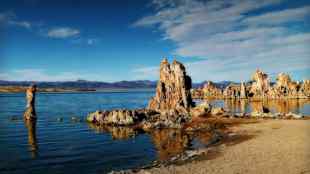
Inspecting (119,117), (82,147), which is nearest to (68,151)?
(82,147)

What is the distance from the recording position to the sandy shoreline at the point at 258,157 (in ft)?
88.7

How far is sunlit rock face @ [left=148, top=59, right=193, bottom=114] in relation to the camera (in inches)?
3258

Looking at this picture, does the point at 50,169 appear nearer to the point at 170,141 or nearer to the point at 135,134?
the point at 170,141

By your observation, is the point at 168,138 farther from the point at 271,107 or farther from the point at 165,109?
the point at 271,107

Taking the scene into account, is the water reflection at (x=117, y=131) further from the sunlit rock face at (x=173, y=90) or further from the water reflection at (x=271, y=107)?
the water reflection at (x=271, y=107)

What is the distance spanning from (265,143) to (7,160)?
3225 centimetres

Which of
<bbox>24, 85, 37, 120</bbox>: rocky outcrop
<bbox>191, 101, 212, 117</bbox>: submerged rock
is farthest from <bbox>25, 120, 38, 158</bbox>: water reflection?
<bbox>191, 101, 212, 117</bbox>: submerged rock

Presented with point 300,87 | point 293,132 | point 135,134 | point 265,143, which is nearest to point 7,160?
point 135,134

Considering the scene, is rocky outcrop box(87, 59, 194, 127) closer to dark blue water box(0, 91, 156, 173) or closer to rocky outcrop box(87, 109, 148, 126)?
rocky outcrop box(87, 109, 148, 126)

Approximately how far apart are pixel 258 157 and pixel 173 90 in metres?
54.6

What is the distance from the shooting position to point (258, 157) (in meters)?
31.6

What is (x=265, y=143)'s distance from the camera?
39.2 m

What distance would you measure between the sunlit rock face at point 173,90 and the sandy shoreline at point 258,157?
1501 inches

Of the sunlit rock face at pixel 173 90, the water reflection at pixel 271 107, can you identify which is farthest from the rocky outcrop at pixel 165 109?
the water reflection at pixel 271 107
